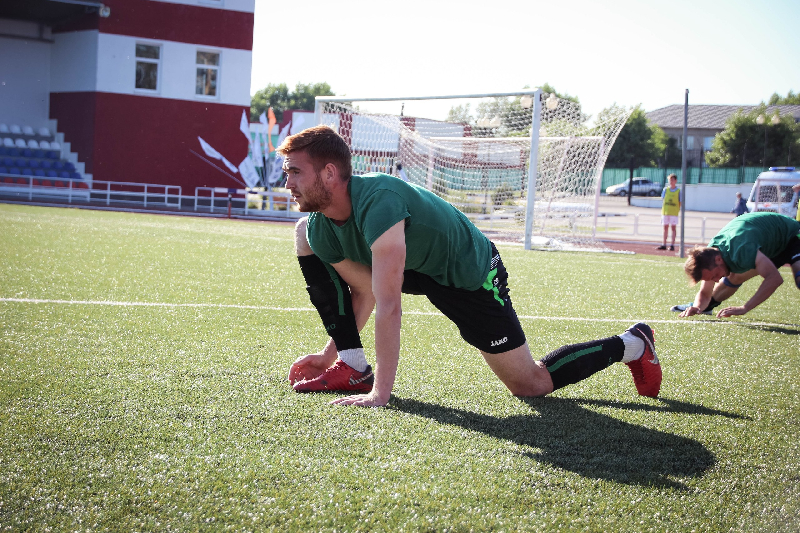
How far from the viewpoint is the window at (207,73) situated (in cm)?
2602

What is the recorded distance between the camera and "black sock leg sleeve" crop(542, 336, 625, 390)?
358cm

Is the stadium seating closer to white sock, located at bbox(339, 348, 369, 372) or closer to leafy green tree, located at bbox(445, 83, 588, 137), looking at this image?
leafy green tree, located at bbox(445, 83, 588, 137)

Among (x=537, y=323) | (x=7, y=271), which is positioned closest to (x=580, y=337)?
(x=537, y=323)

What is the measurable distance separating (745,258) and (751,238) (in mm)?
274

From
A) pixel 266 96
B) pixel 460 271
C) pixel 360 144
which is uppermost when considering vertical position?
pixel 266 96

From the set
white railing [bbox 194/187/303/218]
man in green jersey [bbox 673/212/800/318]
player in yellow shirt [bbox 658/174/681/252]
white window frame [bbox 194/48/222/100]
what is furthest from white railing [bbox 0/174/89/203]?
man in green jersey [bbox 673/212/800/318]

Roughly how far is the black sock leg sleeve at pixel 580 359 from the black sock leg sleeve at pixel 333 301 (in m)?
1.06

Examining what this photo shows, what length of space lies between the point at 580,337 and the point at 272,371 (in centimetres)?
271

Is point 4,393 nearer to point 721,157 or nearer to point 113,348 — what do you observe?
point 113,348

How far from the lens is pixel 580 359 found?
3.59 metres

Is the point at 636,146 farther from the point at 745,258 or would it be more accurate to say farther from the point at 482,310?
the point at 482,310

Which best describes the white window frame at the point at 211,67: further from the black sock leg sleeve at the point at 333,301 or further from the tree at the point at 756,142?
the tree at the point at 756,142

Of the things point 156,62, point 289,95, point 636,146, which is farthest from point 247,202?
point 289,95

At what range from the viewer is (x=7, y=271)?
699 cm
